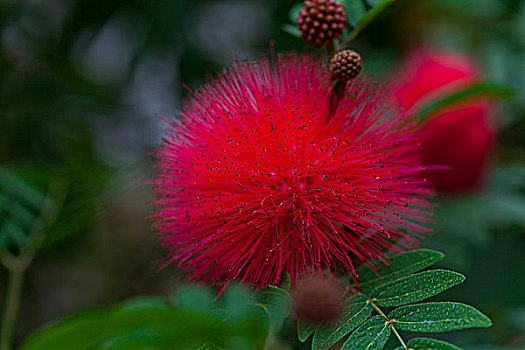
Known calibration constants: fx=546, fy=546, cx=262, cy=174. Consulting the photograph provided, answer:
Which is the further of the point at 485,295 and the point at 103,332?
the point at 485,295

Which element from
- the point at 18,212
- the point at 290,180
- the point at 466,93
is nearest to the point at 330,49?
the point at 290,180

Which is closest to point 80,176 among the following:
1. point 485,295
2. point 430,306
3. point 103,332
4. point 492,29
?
point 103,332

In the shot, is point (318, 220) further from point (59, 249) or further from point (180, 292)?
point (59, 249)

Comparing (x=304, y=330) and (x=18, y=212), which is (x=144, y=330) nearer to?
(x=304, y=330)

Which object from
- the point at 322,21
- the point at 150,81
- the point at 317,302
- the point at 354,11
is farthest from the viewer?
the point at 150,81

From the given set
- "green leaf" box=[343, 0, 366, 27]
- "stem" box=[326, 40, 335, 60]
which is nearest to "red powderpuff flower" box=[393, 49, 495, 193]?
"green leaf" box=[343, 0, 366, 27]

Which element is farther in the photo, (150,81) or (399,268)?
(150,81)

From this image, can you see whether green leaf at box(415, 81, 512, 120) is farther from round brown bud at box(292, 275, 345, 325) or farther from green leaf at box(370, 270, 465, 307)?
round brown bud at box(292, 275, 345, 325)
